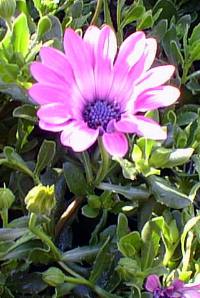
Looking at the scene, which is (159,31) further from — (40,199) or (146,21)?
(40,199)

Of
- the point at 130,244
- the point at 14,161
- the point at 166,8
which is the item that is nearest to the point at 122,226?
the point at 130,244

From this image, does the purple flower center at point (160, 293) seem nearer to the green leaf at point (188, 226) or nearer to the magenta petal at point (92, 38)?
the green leaf at point (188, 226)

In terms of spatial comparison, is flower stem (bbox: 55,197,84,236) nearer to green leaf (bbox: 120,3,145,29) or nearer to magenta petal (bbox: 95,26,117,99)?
magenta petal (bbox: 95,26,117,99)

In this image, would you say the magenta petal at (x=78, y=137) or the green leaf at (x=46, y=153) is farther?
the green leaf at (x=46, y=153)

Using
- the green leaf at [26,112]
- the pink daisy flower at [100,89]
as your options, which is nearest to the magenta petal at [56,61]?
the pink daisy flower at [100,89]

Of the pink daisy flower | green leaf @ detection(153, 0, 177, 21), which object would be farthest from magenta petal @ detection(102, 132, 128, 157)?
green leaf @ detection(153, 0, 177, 21)

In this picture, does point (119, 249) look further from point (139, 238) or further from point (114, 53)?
point (114, 53)
